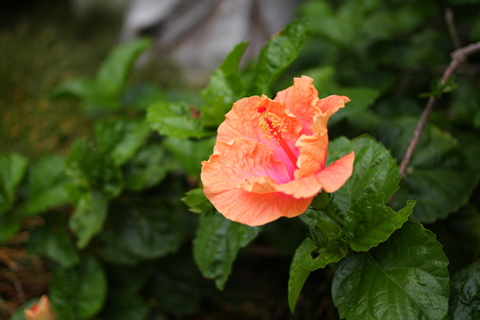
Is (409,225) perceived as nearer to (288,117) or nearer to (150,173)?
(288,117)

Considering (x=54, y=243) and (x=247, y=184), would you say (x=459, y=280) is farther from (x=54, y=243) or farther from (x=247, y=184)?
(x=54, y=243)

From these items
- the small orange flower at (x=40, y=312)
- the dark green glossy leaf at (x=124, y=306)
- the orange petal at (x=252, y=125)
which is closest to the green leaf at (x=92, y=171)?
the small orange flower at (x=40, y=312)

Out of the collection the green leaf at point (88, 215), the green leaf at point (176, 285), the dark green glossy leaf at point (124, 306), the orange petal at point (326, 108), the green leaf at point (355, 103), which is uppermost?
the orange petal at point (326, 108)

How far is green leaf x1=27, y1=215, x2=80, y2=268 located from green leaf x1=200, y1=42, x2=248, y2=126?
87cm

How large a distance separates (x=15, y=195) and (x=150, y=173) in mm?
654

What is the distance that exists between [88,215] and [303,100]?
0.97 metres

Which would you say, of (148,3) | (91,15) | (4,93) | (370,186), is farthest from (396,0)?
(91,15)

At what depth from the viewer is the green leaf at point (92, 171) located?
50.3 inches

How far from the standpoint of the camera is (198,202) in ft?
2.77

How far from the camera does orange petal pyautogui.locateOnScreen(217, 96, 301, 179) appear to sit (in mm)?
753

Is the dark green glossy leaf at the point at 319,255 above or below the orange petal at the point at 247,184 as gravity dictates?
below

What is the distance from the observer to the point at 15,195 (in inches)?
58.5

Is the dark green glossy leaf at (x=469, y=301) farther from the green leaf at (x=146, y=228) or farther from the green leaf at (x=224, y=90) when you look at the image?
the green leaf at (x=146, y=228)

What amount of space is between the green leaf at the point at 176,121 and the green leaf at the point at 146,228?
0.51 metres
